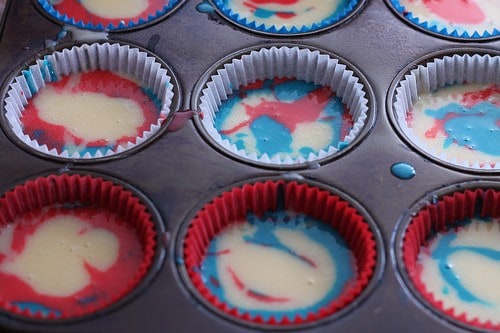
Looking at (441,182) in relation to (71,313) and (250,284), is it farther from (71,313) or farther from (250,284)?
(71,313)

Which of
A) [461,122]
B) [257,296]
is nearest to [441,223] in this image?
[461,122]

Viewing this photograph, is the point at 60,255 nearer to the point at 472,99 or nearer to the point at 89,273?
the point at 89,273

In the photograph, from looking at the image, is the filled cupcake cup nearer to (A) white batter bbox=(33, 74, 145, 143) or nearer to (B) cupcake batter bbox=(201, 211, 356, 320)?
(A) white batter bbox=(33, 74, 145, 143)

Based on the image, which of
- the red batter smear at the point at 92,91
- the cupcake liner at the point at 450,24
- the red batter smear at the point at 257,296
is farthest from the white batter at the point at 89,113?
the cupcake liner at the point at 450,24

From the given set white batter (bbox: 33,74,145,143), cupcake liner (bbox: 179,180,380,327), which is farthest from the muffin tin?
white batter (bbox: 33,74,145,143)

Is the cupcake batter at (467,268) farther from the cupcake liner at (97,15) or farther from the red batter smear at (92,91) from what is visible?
the cupcake liner at (97,15)

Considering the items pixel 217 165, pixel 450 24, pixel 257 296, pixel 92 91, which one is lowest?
pixel 257 296
